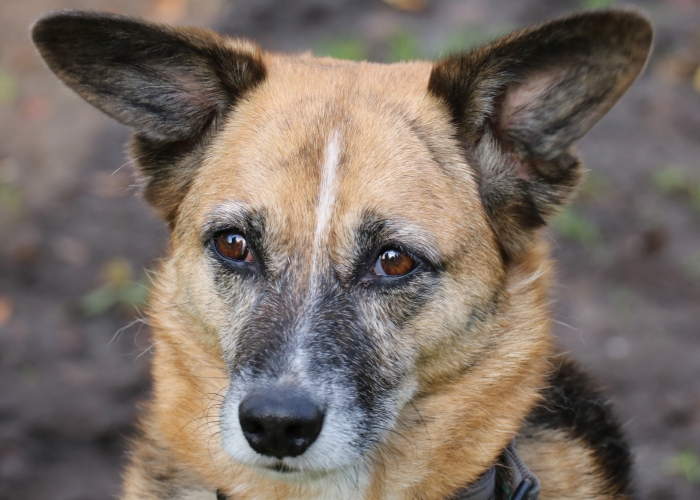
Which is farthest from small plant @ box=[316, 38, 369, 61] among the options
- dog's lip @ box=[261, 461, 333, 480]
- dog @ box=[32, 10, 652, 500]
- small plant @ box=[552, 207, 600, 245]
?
dog's lip @ box=[261, 461, 333, 480]

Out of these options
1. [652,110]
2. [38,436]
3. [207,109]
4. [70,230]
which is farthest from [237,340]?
[652,110]

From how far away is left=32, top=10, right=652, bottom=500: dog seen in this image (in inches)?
112

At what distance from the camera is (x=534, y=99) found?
3.12m

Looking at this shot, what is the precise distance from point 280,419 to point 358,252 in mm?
707

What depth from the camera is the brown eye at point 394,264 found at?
301 centimetres

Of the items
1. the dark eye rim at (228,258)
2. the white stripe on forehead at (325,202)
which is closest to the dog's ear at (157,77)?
the dark eye rim at (228,258)

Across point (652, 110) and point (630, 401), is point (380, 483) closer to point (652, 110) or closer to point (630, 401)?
point (630, 401)

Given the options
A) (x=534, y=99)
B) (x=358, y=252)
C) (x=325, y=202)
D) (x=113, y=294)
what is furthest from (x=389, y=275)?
(x=113, y=294)

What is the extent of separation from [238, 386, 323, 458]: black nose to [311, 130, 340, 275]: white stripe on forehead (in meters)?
0.52

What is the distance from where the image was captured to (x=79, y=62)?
124 inches

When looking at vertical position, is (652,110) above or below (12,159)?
above

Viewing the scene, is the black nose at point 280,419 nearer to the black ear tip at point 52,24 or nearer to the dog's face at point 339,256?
the dog's face at point 339,256

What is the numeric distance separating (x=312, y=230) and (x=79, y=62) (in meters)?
1.18

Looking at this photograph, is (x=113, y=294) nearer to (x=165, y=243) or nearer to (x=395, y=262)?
(x=165, y=243)
